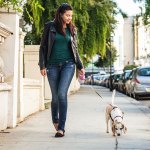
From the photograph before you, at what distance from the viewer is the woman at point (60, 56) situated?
27.8 ft

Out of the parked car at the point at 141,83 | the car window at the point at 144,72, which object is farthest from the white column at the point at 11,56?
the car window at the point at 144,72

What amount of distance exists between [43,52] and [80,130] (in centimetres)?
173

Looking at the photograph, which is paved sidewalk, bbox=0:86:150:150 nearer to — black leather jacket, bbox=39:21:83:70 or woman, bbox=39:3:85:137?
woman, bbox=39:3:85:137

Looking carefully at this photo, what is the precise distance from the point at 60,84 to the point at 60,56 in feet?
1.40

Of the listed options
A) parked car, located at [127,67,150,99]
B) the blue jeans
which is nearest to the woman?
the blue jeans

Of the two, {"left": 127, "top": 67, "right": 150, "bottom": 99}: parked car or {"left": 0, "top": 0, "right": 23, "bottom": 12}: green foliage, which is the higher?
{"left": 0, "top": 0, "right": 23, "bottom": 12}: green foliage

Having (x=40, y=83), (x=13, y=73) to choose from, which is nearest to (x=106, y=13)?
(x=40, y=83)

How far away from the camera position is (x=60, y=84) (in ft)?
27.9

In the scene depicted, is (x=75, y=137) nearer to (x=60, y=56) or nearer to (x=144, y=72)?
(x=60, y=56)

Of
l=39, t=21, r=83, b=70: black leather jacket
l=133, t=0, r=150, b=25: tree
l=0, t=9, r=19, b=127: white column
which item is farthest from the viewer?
l=133, t=0, r=150, b=25: tree

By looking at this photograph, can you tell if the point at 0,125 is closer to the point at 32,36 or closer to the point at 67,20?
the point at 67,20

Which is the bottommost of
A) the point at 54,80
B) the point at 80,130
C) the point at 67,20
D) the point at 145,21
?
the point at 80,130

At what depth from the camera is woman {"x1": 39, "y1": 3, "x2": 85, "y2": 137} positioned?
27.8 ft

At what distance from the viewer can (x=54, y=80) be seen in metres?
8.59
